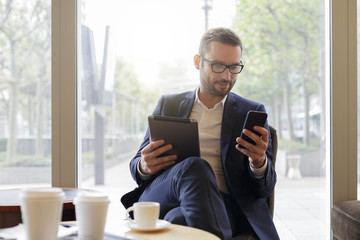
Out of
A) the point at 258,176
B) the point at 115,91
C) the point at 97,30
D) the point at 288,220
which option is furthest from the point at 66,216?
the point at 288,220

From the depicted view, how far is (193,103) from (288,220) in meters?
1.07

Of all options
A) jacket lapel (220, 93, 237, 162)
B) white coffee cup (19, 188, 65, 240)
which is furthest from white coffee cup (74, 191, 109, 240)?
jacket lapel (220, 93, 237, 162)

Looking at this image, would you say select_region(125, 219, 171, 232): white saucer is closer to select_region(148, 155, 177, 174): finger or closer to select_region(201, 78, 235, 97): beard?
select_region(148, 155, 177, 174): finger

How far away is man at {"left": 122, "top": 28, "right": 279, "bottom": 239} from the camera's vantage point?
1494mm

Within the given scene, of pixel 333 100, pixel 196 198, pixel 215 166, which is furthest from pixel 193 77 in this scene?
pixel 196 198

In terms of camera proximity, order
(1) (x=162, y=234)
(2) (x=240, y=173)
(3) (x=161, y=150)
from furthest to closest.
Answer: (2) (x=240, y=173) → (3) (x=161, y=150) → (1) (x=162, y=234)

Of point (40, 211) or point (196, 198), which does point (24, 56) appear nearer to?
point (196, 198)

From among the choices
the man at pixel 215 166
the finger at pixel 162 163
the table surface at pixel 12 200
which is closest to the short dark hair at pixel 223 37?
the man at pixel 215 166

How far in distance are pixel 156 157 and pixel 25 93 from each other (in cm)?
120

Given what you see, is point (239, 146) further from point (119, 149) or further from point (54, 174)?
point (54, 174)

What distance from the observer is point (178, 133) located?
1858mm

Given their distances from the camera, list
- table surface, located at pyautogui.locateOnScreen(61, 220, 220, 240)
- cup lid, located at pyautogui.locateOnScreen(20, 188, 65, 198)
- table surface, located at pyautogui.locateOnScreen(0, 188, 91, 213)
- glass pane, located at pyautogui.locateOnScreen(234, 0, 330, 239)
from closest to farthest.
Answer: cup lid, located at pyautogui.locateOnScreen(20, 188, 65, 198) → table surface, located at pyautogui.locateOnScreen(61, 220, 220, 240) → table surface, located at pyautogui.locateOnScreen(0, 188, 91, 213) → glass pane, located at pyautogui.locateOnScreen(234, 0, 330, 239)

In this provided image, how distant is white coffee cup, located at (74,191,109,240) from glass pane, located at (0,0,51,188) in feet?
5.37

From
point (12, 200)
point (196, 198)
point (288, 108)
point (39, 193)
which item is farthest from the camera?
point (288, 108)
